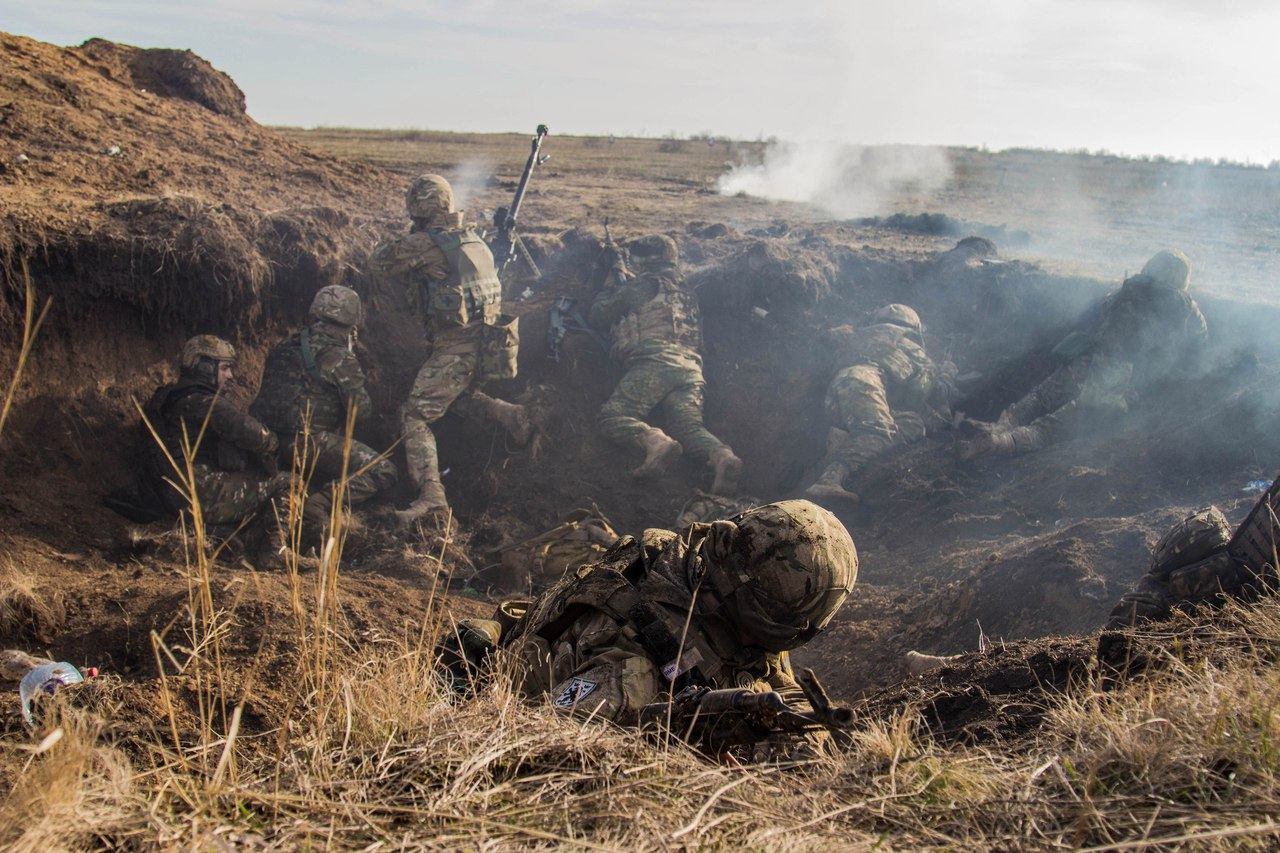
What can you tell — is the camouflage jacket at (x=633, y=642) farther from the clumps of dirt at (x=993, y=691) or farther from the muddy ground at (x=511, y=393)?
the muddy ground at (x=511, y=393)

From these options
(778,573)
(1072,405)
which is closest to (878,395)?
(1072,405)

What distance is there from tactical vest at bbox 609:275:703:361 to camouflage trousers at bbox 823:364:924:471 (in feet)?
5.25

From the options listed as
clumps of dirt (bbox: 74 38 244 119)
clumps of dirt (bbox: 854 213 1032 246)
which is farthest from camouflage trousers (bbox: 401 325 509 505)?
clumps of dirt (bbox: 854 213 1032 246)

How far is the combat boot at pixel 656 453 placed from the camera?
763cm

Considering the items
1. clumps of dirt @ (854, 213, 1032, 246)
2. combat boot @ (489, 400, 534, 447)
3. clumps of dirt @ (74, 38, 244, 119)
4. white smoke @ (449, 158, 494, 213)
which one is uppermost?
clumps of dirt @ (74, 38, 244, 119)

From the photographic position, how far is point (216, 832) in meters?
1.73

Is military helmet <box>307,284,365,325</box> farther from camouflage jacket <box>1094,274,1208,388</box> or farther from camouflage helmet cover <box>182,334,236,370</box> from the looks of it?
camouflage jacket <box>1094,274,1208,388</box>

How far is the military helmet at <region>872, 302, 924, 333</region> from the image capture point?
893 cm

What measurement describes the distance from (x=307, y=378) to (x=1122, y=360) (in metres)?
7.16

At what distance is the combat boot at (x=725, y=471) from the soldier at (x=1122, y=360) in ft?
6.50

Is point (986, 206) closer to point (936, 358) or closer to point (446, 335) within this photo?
point (936, 358)

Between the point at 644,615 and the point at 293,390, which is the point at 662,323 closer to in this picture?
the point at 293,390

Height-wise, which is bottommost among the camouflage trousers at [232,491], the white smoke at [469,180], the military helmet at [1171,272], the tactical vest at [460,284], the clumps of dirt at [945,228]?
the camouflage trousers at [232,491]

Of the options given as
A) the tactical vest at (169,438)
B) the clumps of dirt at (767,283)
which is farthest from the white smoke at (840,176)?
the tactical vest at (169,438)
